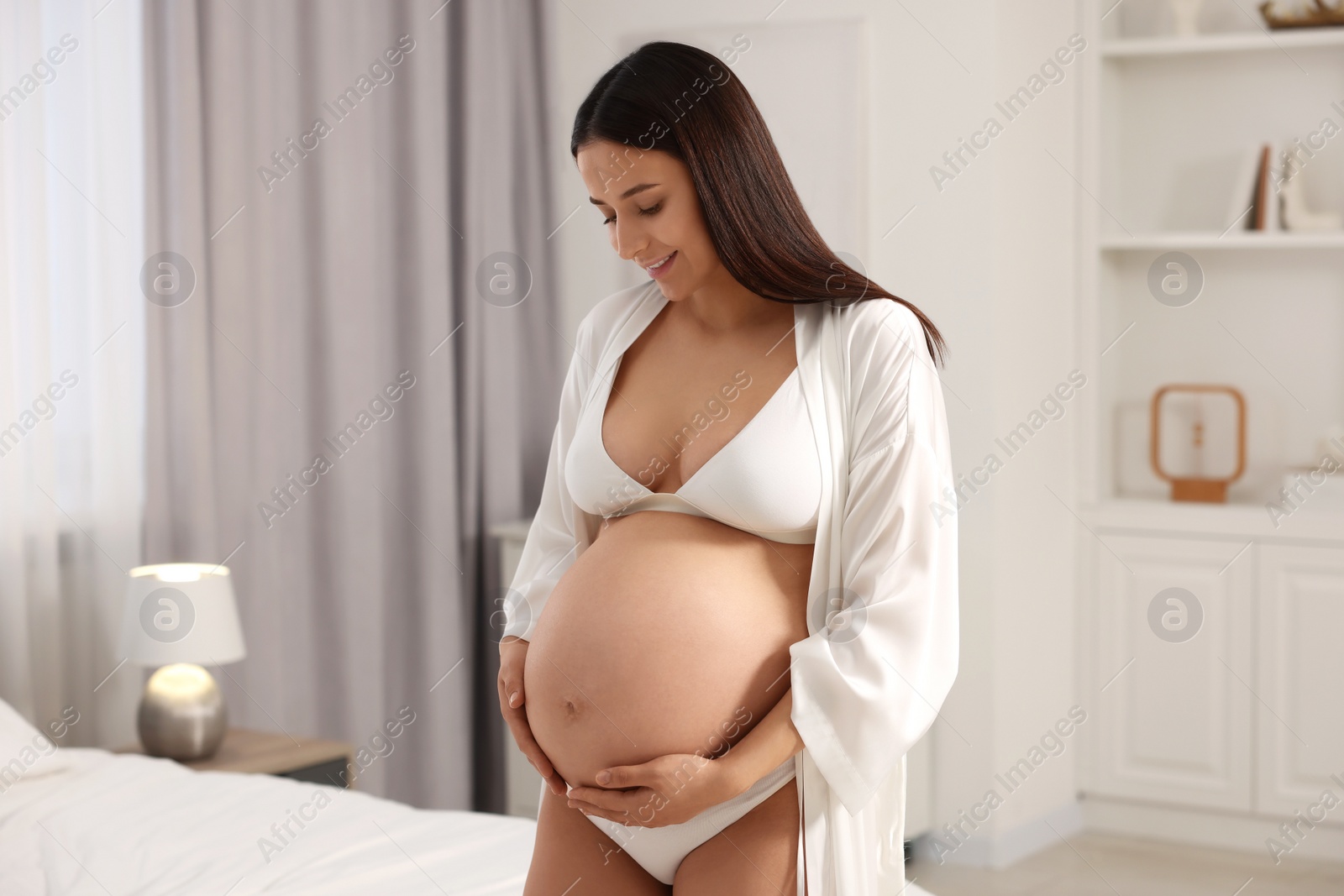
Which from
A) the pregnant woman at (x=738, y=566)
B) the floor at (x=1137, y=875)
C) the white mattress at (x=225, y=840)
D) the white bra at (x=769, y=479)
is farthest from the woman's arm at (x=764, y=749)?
the floor at (x=1137, y=875)

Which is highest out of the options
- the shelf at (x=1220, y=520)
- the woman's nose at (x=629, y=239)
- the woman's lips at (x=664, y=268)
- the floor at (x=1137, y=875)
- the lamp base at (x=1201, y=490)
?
the woman's nose at (x=629, y=239)

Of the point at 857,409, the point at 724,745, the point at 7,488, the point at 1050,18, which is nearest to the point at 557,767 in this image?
the point at 724,745

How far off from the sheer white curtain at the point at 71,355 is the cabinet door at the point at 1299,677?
2.55 m

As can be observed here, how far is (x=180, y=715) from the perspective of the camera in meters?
2.27

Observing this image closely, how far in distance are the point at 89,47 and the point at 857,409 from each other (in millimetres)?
1927

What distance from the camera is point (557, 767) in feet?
3.59

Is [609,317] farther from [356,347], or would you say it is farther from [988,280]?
[988,280]

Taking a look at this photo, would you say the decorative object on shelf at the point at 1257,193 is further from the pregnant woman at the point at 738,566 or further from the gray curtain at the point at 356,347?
the pregnant woman at the point at 738,566

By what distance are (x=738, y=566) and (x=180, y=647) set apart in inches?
59.6

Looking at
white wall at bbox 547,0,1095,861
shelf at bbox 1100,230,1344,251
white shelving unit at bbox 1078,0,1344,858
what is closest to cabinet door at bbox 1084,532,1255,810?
white shelving unit at bbox 1078,0,1344,858

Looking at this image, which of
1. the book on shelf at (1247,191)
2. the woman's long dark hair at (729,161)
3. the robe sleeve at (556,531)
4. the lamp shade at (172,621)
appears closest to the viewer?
the woman's long dark hair at (729,161)

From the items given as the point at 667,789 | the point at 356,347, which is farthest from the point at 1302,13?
the point at 667,789

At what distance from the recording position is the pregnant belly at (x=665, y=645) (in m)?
1.03

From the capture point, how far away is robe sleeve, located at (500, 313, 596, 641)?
1.24m
